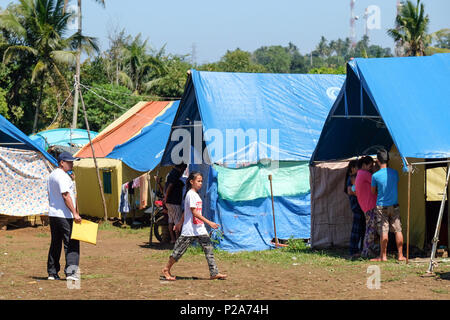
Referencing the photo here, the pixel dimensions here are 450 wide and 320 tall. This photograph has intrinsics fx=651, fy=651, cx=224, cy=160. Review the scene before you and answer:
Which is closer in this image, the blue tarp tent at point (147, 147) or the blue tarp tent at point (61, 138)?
the blue tarp tent at point (147, 147)

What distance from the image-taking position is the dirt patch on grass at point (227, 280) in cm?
757

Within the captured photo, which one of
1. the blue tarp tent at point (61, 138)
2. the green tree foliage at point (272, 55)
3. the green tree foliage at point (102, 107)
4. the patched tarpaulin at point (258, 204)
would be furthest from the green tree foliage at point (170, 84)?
the green tree foliage at point (272, 55)

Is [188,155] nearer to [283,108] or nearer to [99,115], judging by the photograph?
[283,108]

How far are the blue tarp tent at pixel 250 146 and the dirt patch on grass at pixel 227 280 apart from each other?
2.97 feet

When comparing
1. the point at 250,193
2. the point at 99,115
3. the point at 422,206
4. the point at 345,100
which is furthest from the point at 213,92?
the point at 99,115

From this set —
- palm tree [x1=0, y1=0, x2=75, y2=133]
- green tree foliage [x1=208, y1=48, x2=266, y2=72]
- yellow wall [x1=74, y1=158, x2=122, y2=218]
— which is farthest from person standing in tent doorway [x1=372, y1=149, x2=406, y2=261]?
green tree foliage [x1=208, y1=48, x2=266, y2=72]

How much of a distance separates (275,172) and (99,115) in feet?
71.6

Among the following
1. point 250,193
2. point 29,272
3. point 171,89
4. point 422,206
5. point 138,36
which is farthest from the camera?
point 138,36

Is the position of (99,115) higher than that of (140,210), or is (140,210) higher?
(99,115)

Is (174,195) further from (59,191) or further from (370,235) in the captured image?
(59,191)

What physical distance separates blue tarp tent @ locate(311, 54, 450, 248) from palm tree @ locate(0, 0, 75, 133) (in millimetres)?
19631

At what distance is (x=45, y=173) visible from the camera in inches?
666

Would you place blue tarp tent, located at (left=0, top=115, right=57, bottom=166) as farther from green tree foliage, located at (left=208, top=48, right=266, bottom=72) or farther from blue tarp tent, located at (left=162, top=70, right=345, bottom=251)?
green tree foliage, located at (left=208, top=48, right=266, bottom=72)

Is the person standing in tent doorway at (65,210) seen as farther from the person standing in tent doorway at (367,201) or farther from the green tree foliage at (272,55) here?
the green tree foliage at (272,55)
